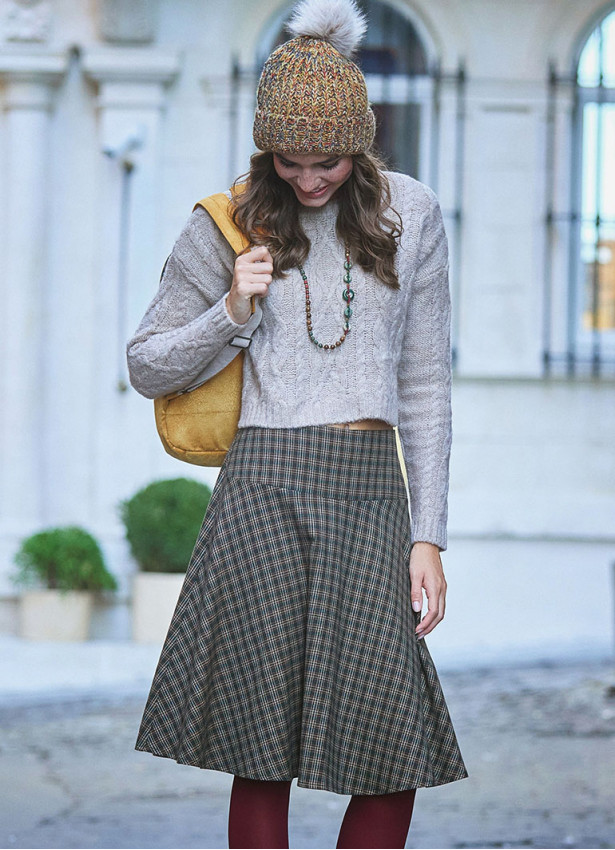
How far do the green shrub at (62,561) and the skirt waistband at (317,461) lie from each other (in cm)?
545

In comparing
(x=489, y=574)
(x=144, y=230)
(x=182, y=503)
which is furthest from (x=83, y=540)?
(x=489, y=574)

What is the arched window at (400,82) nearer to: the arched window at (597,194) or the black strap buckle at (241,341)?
the arched window at (597,194)

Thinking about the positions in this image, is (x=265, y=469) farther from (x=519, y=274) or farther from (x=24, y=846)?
(x=519, y=274)

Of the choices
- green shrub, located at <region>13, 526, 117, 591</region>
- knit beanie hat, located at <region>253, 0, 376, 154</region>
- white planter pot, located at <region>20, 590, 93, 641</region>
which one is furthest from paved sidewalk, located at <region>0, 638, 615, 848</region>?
knit beanie hat, located at <region>253, 0, 376, 154</region>

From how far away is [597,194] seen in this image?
796cm

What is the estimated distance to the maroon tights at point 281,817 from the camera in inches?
80.6

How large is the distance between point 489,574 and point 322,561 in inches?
231

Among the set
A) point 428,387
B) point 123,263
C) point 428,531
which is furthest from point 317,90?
point 123,263

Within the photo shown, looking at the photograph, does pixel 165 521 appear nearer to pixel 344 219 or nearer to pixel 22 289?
pixel 22 289

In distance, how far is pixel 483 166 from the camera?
7875mm

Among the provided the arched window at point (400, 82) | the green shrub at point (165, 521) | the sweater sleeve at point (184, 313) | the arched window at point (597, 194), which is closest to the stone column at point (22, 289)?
the green shrub at point (165, 521)

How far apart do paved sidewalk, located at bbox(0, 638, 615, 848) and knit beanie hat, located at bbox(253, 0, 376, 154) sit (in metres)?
2.27

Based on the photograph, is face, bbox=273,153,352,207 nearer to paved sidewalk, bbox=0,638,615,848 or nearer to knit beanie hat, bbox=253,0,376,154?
knit beanie hat, bbox=253,0,376,154

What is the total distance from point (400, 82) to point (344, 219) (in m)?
6.05
